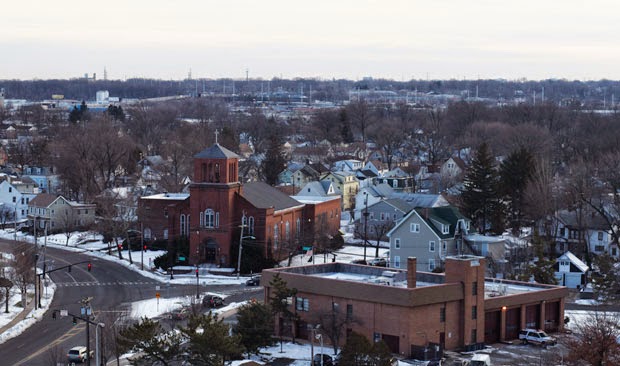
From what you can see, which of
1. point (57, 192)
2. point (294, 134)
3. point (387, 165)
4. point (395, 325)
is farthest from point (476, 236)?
point (294, 134)

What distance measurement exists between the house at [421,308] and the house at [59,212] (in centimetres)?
3861

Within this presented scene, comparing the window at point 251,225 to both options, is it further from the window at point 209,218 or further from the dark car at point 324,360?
the dark car at point 324,360

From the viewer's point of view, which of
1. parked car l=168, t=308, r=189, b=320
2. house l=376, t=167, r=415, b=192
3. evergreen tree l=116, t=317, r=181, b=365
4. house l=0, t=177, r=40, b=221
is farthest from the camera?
house l=376, t=167, r=415, b=192

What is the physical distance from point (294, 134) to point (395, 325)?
136792 millimetres

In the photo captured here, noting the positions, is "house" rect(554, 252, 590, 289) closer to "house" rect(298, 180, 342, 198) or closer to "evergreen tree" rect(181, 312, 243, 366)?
"house" rect(298, 180, 342, 198)

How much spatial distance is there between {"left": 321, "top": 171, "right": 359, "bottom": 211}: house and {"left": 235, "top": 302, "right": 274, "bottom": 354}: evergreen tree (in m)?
51.2

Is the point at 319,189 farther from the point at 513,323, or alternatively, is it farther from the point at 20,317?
the point at 513,323

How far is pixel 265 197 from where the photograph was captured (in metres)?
69.8

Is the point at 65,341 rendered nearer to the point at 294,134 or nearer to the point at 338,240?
the point at 338,240

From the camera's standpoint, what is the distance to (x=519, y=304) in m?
48.6

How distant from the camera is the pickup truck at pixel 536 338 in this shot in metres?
46.7

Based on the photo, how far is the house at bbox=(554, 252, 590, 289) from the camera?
202ft

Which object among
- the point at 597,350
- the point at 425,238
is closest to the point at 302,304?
the point at 597,350

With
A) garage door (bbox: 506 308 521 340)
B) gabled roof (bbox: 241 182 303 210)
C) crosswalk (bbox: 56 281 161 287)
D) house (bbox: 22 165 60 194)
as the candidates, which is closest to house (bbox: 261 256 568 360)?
garage door (bbox: 506 308 521 340)
